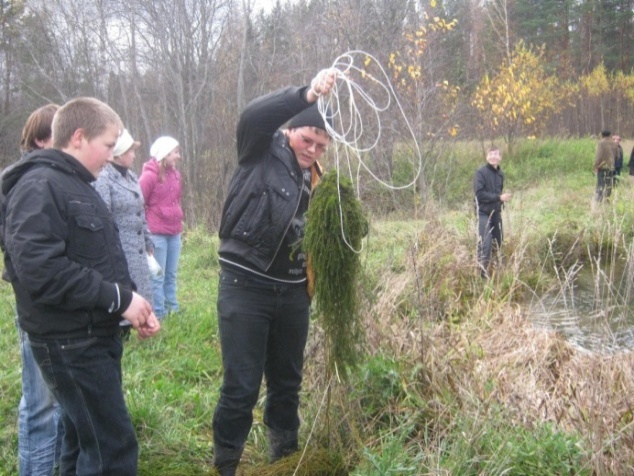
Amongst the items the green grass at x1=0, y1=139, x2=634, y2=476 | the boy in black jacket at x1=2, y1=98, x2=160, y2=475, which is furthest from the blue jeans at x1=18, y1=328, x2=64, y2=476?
the boy in black jacket at x1=2, y1=98, x2=160, y2=475

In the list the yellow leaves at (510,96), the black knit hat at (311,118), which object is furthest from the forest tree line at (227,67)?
the black knit hat at (311,118)

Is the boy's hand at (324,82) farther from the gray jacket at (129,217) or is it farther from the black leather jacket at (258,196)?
the gray jacket at (129,217)

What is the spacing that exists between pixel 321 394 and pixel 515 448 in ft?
3.62

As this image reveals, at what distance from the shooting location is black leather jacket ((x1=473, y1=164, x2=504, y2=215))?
305 inches

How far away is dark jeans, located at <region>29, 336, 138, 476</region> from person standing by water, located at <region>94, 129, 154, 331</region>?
5.69 feet

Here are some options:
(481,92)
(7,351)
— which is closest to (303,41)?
(481,92)

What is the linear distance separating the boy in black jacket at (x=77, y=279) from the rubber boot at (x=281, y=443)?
0.82 m

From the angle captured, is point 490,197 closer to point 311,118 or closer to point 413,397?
point 413,397

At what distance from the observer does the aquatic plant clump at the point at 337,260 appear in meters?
2.59

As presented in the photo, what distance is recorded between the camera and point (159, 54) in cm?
1505

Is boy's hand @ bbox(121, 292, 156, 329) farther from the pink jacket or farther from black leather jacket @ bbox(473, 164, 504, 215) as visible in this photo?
black leather jacket @ bbox(473, 164, 504, 215)

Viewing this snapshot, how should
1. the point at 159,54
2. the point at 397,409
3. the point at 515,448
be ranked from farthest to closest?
the point at 159,54 < the point at 397,409 < the point at 515,448

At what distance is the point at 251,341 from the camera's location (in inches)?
103

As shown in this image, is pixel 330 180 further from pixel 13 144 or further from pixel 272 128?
pixel 13 144
